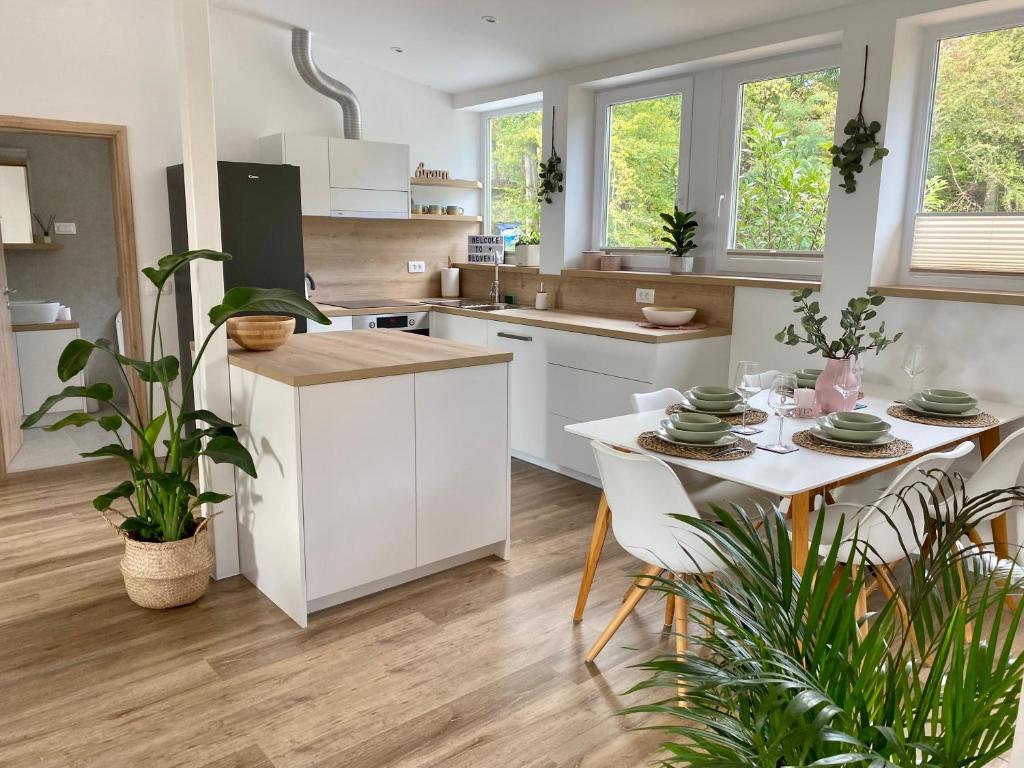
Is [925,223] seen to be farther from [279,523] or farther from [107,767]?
[107,767]

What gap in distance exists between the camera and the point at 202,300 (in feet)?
9.88

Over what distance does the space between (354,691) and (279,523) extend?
0.76 metres

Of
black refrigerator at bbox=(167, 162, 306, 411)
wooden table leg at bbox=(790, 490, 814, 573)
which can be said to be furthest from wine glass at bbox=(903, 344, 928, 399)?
black refrigerator at bbox=(167, 162, 306, 411)

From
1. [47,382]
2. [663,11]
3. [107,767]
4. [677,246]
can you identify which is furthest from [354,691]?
[47,382]

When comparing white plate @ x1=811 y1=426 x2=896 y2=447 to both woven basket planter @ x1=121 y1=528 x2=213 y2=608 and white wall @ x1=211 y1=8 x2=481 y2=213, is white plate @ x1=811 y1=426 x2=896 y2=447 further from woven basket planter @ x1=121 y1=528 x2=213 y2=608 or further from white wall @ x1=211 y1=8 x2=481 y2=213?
white wall @ x1=211 y1=8 x2=481 y2=213

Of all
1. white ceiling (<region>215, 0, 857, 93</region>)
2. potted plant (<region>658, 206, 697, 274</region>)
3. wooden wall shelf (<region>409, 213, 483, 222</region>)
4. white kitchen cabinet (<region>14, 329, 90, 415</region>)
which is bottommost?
white kitchen cabinet (<region>14, 329, 90, 415</region>)

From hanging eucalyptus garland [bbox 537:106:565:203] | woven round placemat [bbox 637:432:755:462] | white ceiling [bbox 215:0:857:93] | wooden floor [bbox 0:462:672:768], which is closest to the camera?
wooden floor [bbox 0:462:672:768]

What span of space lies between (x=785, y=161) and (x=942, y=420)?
182 cm

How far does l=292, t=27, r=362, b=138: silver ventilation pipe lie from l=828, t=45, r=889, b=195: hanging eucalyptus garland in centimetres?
321

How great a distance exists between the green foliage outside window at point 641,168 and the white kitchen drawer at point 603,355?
1.02 metres

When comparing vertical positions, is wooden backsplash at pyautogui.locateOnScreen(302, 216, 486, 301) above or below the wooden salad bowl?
above

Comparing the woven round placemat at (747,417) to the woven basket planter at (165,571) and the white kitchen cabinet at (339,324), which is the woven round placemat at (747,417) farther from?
the white kitchen cabinet at (339,324)

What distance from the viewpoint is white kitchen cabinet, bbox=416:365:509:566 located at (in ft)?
10.2

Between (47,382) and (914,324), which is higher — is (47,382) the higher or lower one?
the lower one
